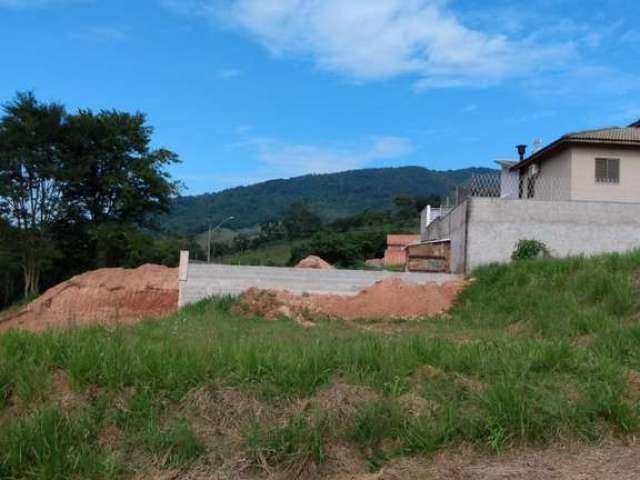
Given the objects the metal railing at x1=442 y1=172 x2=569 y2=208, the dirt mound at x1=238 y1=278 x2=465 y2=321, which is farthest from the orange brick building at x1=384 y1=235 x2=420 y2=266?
the dirt mound at x1=238 y1=278 x2=465 y2=321

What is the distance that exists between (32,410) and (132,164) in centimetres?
2937

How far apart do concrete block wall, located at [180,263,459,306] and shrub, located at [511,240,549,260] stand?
9.97ft

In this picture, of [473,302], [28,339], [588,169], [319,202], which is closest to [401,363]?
[28,339]

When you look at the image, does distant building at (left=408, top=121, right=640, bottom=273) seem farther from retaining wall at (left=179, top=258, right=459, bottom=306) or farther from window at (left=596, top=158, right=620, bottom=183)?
retaining wall at (left=179, top=258, right=459, bottom=306)

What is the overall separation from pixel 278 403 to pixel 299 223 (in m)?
69.5

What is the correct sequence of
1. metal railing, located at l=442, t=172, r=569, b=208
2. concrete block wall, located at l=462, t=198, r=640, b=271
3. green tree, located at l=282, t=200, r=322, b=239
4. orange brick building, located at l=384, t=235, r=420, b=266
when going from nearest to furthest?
concrete block wall, located at l=462, t=198, r=640, b=271 < metal railing, located at l=442, t=172, r=569, b=208 < orange brick building, located at l=384, t=235, r=420, b=266 < green tree, located at l=282, t=200, r=322, b=239

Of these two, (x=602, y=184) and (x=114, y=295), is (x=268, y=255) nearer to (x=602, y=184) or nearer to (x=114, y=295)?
(x=114, y=295)

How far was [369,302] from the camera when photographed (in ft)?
56.2

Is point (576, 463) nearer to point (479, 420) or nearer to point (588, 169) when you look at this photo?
point (479, 420)

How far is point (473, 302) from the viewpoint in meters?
16.1

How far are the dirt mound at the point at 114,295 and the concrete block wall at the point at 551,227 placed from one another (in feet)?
36.9

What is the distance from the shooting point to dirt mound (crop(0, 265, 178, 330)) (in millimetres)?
23469

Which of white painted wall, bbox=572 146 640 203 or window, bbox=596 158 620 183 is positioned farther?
window, bbox=596 158 620 183

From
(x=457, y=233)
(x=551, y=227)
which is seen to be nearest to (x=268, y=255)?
(x=457, y=233)
